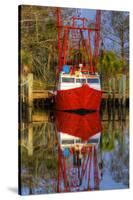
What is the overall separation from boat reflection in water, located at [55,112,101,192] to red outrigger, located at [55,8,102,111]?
6.0 inches

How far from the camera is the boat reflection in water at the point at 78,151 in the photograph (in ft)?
24.4

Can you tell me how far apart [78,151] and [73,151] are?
0.19 feet

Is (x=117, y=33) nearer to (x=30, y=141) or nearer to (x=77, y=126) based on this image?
(x=77, y=126)

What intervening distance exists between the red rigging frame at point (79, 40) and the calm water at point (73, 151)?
60 centimetres

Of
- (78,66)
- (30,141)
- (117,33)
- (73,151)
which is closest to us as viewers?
(30,141)

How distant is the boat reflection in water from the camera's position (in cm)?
744

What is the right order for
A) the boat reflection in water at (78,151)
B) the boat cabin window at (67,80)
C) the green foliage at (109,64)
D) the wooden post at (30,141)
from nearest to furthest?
1. the wooden post at (30,141)
2. the boat reflection in water at (78,151)
3. the boat cabin window at (67,80)
4. the green foliage at (109,64)

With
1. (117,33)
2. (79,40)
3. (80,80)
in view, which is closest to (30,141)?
(80,80)

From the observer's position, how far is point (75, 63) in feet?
24.9

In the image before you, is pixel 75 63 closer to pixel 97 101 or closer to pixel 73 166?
pixel 97 101

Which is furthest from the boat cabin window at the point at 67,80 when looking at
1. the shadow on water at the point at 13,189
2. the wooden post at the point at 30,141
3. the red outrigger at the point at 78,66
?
the shadow on water at the point at 13,189

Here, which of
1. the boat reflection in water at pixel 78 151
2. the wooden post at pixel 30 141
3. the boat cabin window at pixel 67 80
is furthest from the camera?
the boat cabin window at pixel 67 80

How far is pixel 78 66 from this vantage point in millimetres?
7633

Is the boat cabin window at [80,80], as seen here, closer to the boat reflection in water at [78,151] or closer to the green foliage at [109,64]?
the green foliage at [109,64]
